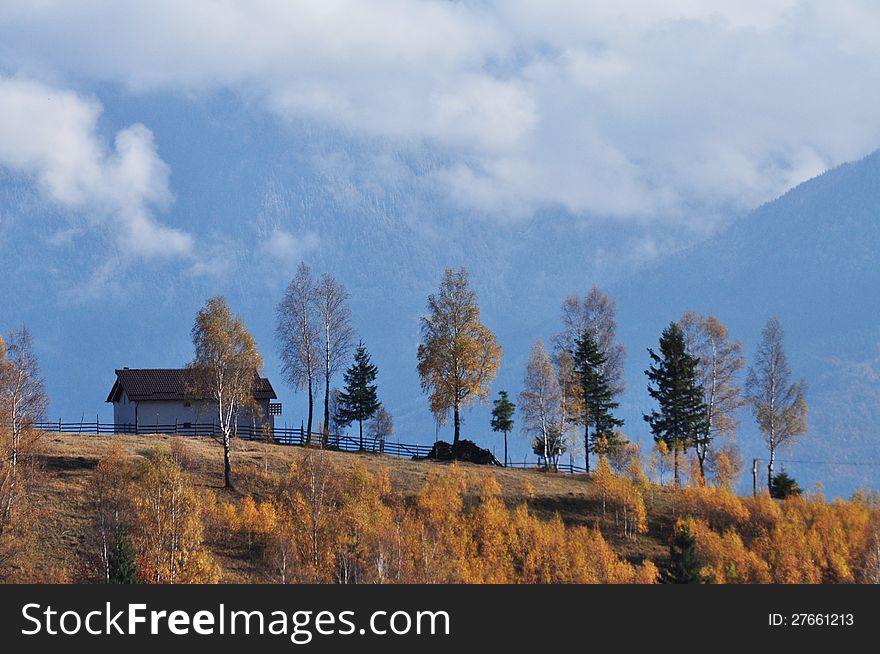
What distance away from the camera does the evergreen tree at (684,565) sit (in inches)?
2562

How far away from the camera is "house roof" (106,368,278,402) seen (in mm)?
99312

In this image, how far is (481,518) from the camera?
7481 centimetres

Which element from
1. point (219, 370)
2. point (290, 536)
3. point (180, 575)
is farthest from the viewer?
point (219, 370)

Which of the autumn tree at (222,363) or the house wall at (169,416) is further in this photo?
the house wall at (169,416)

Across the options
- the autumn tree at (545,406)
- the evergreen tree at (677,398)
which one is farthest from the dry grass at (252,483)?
the evergreen tree at (677,398)

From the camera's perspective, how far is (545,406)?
97.2m

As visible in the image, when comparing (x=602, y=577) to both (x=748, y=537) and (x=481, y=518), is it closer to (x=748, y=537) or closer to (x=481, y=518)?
(x=481, y=518)

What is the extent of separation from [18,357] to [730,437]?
52740 mm

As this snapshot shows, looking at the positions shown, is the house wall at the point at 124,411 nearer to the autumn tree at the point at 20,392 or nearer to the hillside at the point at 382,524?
the hillside at the point at 382,524

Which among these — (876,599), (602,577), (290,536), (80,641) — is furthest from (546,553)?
(80,641)

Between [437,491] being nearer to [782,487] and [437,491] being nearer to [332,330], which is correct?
[332,330]

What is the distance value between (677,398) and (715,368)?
190 inches

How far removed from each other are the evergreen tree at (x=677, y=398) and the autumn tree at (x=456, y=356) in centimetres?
1219

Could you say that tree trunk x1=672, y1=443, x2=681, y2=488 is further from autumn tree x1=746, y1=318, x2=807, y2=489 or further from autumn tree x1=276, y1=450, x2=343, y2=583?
autumn tree x1=276, y1=450, x2=343, y2=583
